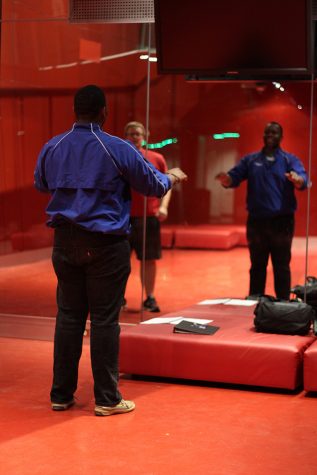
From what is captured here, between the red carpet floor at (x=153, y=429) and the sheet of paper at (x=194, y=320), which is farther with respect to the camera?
the sheet of paper at (x=194, y=320)

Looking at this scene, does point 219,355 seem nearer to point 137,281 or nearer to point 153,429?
point 153,429

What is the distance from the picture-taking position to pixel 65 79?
731 centimetres

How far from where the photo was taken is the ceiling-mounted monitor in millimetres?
5914

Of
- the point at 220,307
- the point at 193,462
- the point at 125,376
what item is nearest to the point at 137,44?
the point at 220,307

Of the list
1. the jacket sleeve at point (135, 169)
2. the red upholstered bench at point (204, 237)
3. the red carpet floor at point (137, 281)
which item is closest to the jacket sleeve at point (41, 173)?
the jacket sleeve at point (135, 169)

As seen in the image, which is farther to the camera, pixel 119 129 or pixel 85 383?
pixel 119 129

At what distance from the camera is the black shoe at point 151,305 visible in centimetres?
732

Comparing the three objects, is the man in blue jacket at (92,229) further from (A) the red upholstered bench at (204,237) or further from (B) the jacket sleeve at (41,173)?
(A) the red upholstered bench at (204,237)

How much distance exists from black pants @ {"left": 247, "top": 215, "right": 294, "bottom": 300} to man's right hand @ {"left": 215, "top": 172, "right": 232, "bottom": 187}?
0.33 m

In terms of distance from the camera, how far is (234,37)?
612 centimetres

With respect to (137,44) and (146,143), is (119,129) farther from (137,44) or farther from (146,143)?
(137,44)

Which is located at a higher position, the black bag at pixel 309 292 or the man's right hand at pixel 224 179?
the man's right hand at pixel 224 179

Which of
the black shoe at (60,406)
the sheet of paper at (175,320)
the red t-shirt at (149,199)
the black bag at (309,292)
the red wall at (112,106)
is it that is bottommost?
the black shoe at (60,406)

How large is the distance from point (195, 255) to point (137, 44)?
1.87 metres
